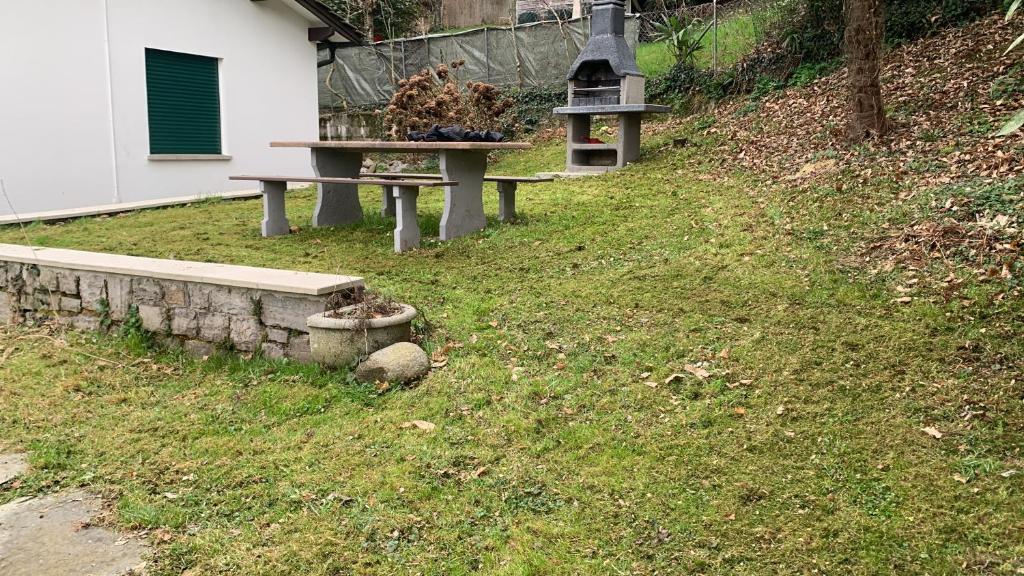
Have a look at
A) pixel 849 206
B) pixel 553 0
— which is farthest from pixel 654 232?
pixel 553 0

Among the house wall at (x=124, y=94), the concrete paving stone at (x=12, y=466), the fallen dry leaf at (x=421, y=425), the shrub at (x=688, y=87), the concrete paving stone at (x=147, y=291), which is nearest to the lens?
the concrete paving stone at (x=12, y=466)

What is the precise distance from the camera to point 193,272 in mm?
4887

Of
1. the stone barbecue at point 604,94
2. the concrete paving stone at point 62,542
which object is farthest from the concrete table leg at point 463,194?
the concrete paving stone at point 62,542

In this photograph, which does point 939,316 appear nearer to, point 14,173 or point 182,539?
point 182,539

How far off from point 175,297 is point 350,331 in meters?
1.36

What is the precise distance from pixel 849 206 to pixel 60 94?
30.2 ft

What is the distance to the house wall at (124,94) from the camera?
32.0 feet

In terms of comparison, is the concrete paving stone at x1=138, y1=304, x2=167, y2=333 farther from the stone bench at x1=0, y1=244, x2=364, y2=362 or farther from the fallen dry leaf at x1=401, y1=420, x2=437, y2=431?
the fallen dry leaf at x1=401, y1=420, x2=437, y2=431

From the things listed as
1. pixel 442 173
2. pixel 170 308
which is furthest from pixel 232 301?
pixel 442 173

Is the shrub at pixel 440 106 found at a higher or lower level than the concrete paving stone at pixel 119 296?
higher

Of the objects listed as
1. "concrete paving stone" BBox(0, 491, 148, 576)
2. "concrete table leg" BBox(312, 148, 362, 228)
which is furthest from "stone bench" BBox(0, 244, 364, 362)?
"concrete table leg" BBox(312, 148, 362, 228)

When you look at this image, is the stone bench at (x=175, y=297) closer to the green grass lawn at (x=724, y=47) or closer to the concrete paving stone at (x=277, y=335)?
the concrete paving stone at (x=277, y=335)

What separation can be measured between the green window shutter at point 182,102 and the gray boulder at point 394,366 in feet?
27.7

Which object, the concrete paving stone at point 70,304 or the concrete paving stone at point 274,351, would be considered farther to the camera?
the concrete paving stone at point 70,304
